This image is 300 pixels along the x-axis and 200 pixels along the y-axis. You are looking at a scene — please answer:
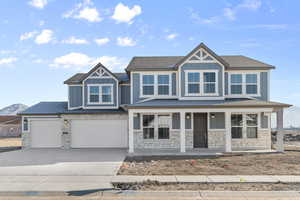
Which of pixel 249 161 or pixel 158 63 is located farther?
pixel 158 63

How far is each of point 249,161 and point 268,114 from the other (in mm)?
6062

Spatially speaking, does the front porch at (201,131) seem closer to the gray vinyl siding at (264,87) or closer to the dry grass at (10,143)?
the gray vinyl siding at (264,87)

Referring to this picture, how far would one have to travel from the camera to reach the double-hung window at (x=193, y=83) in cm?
1714

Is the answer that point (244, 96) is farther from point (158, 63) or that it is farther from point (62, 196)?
point (62, 196)

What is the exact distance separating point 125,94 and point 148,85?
3027 mm

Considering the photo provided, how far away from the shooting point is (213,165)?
11.5 metres

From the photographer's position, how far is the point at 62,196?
719 cm

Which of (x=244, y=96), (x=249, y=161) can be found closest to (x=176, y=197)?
(x=249, y=161)

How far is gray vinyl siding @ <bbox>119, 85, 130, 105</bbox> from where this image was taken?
19734 mm

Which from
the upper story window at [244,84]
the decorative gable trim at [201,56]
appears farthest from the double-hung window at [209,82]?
the upper story window at [244,84]

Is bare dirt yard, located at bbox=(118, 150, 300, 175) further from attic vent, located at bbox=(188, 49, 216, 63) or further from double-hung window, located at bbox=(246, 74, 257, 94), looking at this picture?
attic vent, located at bbox=(188, 49, 216, 63)

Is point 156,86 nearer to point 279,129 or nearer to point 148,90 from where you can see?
point 148,90

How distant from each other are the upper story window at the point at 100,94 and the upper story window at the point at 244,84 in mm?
9239

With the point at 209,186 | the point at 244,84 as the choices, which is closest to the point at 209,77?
the point at 244,84
